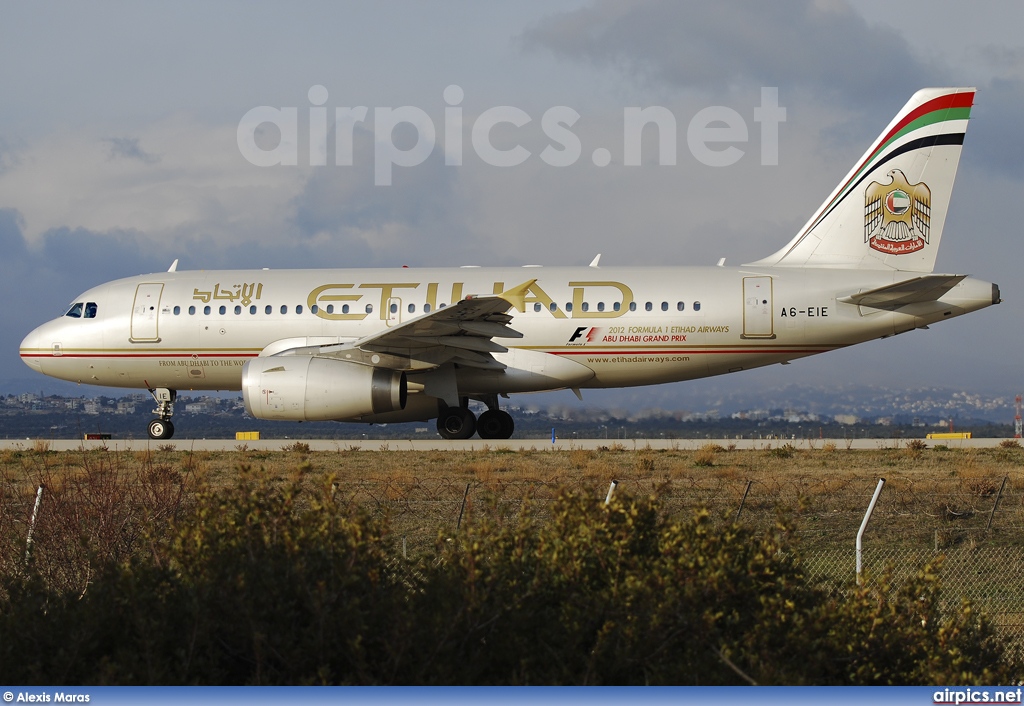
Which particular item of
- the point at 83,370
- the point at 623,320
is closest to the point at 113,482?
the point at 623,320

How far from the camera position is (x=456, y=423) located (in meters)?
22.8

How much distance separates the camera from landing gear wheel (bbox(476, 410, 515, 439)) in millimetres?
23984

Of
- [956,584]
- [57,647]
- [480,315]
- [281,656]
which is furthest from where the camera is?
[480,315]

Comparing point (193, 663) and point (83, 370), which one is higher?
point (83, 370)

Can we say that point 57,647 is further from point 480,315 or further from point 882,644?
point 480,315

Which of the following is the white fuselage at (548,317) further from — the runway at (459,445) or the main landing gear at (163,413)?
the runway at (459,445)

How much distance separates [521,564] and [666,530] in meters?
0.85

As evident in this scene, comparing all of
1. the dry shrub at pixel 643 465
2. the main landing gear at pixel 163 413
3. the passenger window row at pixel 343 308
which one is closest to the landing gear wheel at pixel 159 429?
the main landing gear at pixel 163 413

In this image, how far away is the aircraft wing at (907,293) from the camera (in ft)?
66.9

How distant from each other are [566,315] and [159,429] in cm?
1065

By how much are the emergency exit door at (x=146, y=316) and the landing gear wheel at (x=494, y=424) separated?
24.9 feet

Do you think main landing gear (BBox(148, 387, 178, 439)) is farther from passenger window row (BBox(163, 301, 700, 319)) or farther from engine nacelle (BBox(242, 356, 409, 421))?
engine nacelle (BBox(242, 356, 409, 421))

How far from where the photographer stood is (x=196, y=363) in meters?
23.7

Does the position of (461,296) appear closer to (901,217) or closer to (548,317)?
(548,317)
